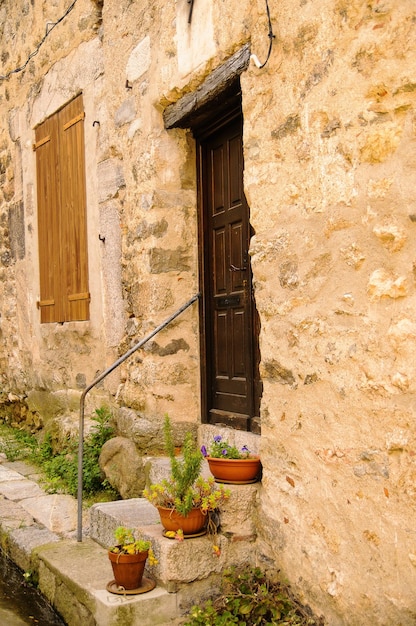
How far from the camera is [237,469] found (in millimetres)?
3574

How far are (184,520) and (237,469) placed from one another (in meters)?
0.37

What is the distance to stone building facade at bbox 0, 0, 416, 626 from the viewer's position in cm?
266

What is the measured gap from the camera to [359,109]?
→ 110 inches

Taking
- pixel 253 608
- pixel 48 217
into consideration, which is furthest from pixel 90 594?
pixel 48 217

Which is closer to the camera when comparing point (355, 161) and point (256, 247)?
point (355, 161)

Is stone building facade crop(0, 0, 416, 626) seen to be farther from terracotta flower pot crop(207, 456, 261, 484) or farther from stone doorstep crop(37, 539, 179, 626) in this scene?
stone doorstep crop(37, 539, 179, 626)

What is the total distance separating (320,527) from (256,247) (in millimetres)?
1329

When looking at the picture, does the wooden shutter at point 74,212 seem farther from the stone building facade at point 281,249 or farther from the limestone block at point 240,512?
the limestone block at point 240,512

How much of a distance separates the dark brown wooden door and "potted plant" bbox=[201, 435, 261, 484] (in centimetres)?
48

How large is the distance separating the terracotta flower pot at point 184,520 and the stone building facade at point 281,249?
0.31 meters

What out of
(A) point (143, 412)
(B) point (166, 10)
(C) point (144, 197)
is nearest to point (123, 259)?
(C) point (144, 197)

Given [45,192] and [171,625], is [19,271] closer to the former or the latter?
[45,192]

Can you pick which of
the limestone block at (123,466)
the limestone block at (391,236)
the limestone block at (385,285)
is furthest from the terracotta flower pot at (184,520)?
the limestone block at (391,236)

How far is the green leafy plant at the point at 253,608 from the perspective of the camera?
10.3ft
